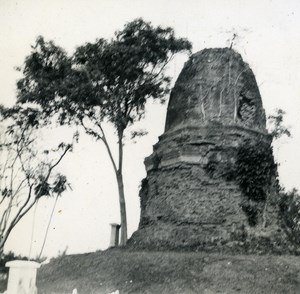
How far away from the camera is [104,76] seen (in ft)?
64.4

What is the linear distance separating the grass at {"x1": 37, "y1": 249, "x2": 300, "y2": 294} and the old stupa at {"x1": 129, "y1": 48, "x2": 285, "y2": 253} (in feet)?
5.50

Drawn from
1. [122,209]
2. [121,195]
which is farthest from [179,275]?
[121,195]

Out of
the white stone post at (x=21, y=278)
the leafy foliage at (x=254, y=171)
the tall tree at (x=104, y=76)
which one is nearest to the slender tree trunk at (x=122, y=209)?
the tall tree at (x=104, y=76)

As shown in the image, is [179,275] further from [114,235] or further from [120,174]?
[120,174]

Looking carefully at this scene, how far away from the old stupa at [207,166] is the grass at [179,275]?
1676 mm

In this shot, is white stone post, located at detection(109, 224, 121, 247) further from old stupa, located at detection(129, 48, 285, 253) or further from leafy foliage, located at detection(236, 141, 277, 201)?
leafy foliage, located at detection(236, 141, 277, 201)

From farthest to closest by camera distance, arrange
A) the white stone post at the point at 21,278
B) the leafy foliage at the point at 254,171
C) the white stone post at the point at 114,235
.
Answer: the white stone post at the point at 114,235
the leafy foliage at the point at 254,171
the white stone post at the point at 21,278

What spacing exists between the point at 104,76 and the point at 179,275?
34.3 feet

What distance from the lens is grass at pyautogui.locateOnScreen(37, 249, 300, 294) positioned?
1101 centimetres

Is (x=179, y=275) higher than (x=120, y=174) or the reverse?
the reverse

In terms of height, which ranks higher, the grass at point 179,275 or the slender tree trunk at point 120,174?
the slender tree trunk at point 120,174

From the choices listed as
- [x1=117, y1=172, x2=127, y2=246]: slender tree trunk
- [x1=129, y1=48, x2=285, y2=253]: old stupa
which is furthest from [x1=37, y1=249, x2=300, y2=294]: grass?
[x1=117, y1=172, x2=127, y2=246]: slender tree trunk

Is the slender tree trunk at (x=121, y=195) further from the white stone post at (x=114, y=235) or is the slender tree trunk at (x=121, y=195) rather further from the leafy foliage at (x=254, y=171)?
the leafy foliage at (x=254, y=171)

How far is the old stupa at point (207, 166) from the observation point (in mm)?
15102
